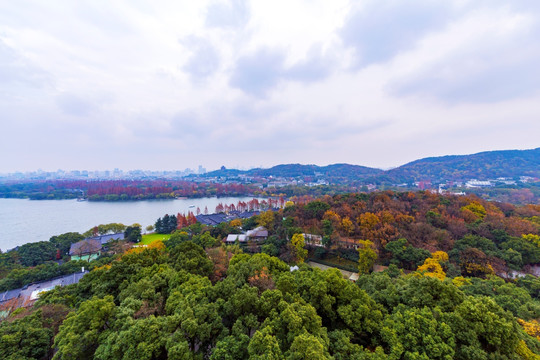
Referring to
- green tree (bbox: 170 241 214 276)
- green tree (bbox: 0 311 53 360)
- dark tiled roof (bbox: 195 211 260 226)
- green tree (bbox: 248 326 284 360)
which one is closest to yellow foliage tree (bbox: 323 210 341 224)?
green tree (bbox: 170 241 214 276)

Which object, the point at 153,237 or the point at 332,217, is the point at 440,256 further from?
the point at 153,237

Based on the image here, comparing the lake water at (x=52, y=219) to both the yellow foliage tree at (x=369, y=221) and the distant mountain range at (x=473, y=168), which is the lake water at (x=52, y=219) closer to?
the yellow foliage tree at (x=369, y=221)

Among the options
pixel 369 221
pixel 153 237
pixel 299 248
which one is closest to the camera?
pixel 299 248

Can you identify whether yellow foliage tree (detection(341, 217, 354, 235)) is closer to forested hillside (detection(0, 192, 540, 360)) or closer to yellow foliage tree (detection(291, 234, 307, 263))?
yellow foliage tree (detection(291, 234, 307, 263))

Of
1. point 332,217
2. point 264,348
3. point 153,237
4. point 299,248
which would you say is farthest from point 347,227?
point 153,237

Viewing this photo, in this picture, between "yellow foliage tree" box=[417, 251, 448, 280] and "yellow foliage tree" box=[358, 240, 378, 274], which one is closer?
"yellow foliage tree" box=[417, 251, 448, 280]

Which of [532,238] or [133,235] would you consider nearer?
[532,238]

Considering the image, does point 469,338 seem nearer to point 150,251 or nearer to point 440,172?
point 150,251

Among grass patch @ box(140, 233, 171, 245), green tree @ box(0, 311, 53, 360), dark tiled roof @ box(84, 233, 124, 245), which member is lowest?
grass patch @ box(140, 233, 171, 245)

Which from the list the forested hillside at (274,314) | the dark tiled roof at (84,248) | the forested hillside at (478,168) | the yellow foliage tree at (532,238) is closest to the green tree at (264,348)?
the forested hillside at (274,314)

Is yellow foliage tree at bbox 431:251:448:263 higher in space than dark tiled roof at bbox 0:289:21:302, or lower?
higher
